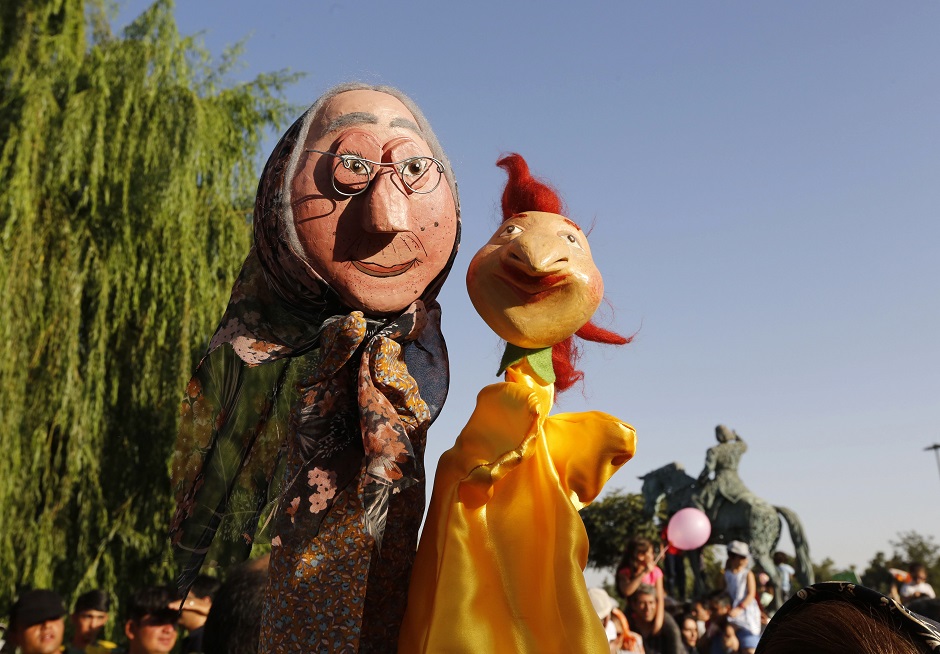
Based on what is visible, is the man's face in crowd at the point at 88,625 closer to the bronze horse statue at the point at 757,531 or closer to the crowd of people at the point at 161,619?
the crowd of people at the point at 161,619

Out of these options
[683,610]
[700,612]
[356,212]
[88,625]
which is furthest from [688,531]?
[356,212]

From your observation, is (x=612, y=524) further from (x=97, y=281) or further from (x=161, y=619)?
(x=161, y=619)

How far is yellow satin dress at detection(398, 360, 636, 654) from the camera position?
1.80 metres

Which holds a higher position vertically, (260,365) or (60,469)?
(260,365)

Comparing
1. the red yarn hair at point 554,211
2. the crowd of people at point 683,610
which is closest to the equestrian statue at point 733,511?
the crowd of people at point 683,610

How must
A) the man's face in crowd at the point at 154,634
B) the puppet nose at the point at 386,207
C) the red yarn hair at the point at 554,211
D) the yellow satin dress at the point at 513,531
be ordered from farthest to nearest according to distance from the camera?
the man's face in crowd at the point at 154,634 → the red yarn hair at the point at 554,211 → the puppet nose at the point at 386,207 → the yellow satin dress at the point at 513,531

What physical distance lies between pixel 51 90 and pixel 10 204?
106 cm

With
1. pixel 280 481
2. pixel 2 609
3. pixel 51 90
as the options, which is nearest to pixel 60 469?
pixel 2 609

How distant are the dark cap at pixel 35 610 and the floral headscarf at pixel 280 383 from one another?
1.65 m

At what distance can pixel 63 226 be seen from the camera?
668cm

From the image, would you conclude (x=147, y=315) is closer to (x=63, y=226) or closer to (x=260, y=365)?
(x=63, y=226)

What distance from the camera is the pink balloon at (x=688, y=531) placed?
6617mm

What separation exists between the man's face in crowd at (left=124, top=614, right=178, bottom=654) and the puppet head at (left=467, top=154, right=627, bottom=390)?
214 cm

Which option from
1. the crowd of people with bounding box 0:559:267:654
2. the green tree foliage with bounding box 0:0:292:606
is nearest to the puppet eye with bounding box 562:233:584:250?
the crowd of people with bounding box 0:559:267:654
